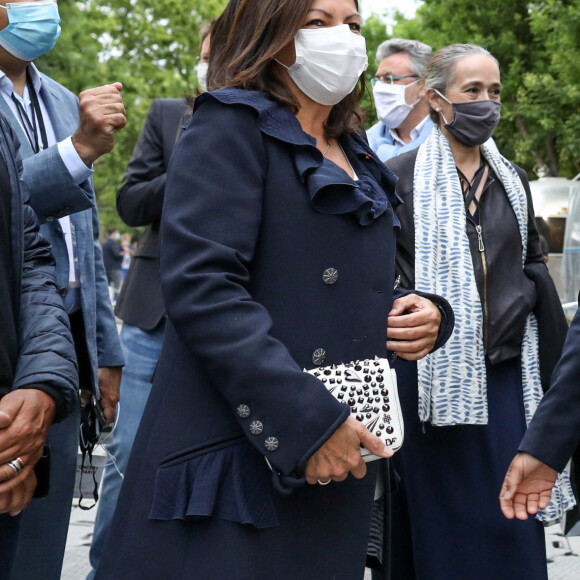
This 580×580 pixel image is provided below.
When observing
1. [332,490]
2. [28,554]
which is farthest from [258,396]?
[28,554]

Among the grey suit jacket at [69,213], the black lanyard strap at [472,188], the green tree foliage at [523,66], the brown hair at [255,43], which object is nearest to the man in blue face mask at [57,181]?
the grey suit jacket at [69,213]

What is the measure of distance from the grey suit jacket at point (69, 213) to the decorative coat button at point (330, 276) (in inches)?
40.2

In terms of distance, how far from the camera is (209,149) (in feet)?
7.63

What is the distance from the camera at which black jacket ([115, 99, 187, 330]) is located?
4.76 m

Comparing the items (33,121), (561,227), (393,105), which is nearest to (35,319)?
(33,121)

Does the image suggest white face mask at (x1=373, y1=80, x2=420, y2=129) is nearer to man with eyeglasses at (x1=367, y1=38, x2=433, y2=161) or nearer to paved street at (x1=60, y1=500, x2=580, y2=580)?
man with eyeglasses at (x1=367, y1=38, x2=433, y2=161)

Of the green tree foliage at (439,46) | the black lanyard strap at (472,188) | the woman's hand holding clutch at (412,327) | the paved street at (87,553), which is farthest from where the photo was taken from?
the green tree foliage at (439,46)

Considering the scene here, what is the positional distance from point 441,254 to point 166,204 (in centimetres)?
179

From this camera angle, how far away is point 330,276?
2387 mm

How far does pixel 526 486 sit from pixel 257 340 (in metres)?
1.30

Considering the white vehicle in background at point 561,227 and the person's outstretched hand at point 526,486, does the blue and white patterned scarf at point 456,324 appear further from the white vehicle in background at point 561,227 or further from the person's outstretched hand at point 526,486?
the white vehicle in background at point 561,227

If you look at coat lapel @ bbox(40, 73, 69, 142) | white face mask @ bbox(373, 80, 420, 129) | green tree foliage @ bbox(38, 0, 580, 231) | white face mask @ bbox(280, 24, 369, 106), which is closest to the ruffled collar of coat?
white face mask @ bbox(280, 24, 369, 106)

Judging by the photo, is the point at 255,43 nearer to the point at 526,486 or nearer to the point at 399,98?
the point at 526,486

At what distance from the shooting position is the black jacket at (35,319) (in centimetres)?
237
